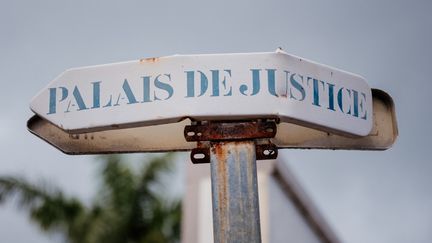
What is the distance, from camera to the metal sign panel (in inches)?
90.2

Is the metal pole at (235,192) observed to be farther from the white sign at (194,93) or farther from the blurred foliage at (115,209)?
the blurred foliage at (115,209)

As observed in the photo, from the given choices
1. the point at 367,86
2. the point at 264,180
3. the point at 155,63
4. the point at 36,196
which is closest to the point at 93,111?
the point at 155,63

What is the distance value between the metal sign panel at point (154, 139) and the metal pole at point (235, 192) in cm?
25

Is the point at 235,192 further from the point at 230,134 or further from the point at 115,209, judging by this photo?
the point at 115,209

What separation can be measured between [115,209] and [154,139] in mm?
12485

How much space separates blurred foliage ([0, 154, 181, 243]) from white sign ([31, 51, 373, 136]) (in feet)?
38.5

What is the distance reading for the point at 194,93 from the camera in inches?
80.4

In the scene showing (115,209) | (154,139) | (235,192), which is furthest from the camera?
(115,209)

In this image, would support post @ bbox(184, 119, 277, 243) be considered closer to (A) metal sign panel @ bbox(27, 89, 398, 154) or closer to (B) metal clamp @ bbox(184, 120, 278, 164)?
(B) metal clamp @ bbox(184, 120, 278, 164)

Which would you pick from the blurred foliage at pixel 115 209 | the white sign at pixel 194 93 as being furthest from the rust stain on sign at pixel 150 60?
the blurred foliage at pixel 115 209

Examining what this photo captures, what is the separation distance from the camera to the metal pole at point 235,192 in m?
1.94

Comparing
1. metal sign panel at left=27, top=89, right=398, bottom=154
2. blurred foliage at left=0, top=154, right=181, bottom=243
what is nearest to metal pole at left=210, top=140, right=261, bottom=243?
metal sign panel at left=27, top=89, right=398, bottom=154

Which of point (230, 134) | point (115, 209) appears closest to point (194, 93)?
point (230, 134)

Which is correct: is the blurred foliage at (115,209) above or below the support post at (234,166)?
above
